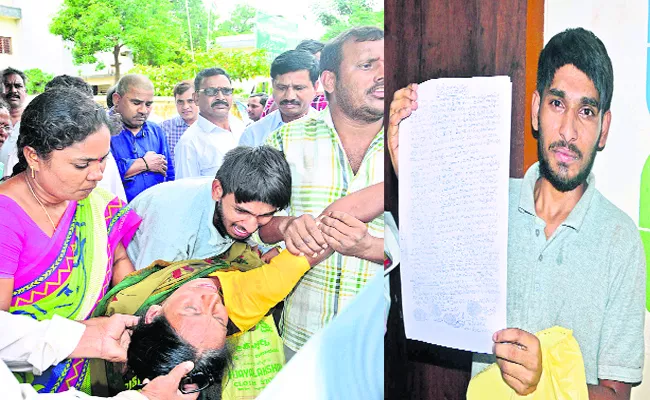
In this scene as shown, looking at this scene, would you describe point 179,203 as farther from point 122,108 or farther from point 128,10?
point 128,10

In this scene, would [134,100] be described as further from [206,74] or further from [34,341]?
[34,341]

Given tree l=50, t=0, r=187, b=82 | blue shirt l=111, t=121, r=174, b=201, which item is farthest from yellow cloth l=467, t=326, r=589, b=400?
tree l=50, t=0, r=187, b=82

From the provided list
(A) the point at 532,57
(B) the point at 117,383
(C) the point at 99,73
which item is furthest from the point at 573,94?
(B) the point at 117,383

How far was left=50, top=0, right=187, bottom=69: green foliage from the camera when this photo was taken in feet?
7.85

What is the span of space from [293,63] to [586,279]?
1.21 m

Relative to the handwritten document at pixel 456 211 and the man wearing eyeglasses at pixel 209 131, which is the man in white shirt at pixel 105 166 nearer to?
the man wearing eyeglasses at pixel 209 131

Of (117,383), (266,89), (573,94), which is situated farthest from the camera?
(266,89)

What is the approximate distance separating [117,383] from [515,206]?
4.70 feet

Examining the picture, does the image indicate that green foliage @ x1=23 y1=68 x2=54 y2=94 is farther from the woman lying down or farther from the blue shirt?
the woman lying down

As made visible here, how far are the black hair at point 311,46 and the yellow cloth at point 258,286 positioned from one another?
719mm

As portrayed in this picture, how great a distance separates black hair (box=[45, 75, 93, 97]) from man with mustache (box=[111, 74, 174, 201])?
0.10 m

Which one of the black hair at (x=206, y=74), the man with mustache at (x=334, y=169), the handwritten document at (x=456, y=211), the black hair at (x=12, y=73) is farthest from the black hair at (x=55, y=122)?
the handwritten document at (x=456, y=211)

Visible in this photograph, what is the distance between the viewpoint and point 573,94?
2229 millimetres

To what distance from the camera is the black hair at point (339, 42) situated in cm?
257
